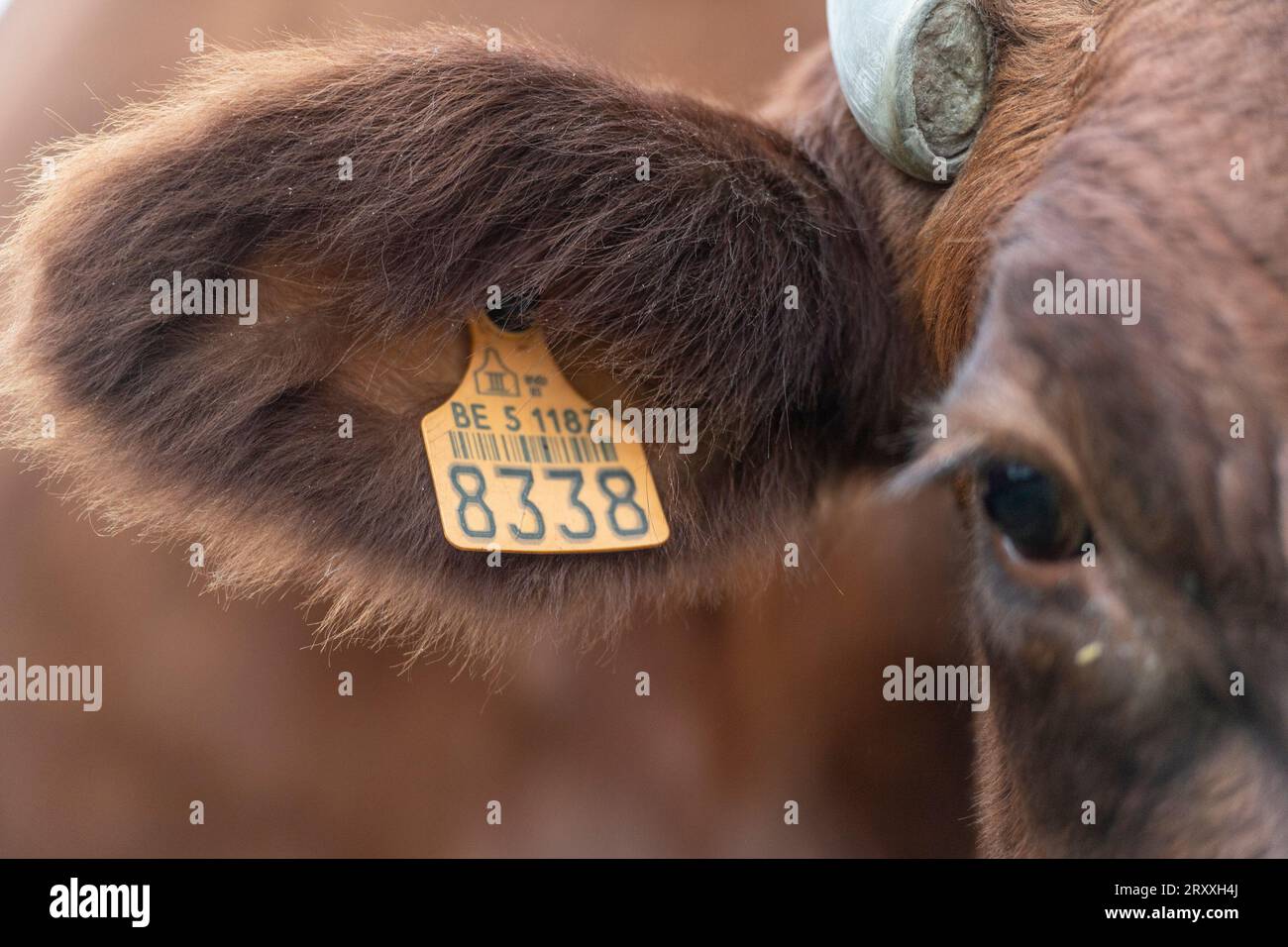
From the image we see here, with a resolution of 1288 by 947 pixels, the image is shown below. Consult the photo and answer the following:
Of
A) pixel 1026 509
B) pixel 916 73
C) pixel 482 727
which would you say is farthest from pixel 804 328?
pixel 482 727

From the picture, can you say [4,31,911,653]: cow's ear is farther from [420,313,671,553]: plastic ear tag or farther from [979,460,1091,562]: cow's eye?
[979,460,1091,562]: cow's eye

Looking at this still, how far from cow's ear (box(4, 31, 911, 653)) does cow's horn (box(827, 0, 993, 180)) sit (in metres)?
0.15

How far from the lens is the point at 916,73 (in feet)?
5.31

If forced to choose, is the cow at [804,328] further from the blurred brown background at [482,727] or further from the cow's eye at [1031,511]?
the blurred brown background at [482,727]

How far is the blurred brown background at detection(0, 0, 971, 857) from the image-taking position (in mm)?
2045

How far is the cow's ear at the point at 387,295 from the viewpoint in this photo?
141 cm

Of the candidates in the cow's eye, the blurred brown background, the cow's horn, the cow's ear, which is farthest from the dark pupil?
the blurred brown background

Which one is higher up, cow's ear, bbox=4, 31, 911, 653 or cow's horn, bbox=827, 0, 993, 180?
cow's horn, bbox=827, 0, 993, 180

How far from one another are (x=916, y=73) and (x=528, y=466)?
2.26ft

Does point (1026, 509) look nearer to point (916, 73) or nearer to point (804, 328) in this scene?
point (804, 328)

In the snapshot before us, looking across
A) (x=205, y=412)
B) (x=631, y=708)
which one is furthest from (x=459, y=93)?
(x=631, y=708)

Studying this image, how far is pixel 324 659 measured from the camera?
6.71 ft
